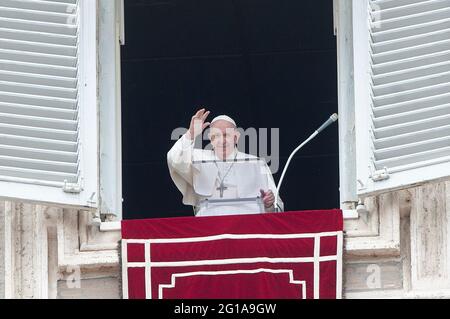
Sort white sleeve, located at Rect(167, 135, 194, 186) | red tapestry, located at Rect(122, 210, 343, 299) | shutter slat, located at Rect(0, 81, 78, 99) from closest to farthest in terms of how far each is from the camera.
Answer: red tapestry, located at Rect(122, 210, 343, 299)
shutter slat, located at Rect(0, 81, 78, 99)
white sleeve, located at Rect(167, 135, 194, 186)

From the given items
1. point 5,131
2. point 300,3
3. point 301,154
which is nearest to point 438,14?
point 5,131

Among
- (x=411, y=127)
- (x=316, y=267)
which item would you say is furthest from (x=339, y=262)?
(x=411, y=127)

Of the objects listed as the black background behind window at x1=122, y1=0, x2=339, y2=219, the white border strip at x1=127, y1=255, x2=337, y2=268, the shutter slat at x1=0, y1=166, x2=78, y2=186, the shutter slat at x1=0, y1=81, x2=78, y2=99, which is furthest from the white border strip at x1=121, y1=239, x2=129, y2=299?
the black background behind window at x1=122, y1=0, x2=339, y2=219

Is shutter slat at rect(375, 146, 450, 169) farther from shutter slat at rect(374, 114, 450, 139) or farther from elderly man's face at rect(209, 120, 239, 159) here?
elderly man's face at rect(209, 120, 239, 159)

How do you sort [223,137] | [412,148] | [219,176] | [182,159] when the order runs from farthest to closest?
[223,137], [219,176], [182,159], [412,148]

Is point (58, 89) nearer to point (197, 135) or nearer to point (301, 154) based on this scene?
point (197, 135)

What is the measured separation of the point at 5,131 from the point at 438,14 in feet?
6.57

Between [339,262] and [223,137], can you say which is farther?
[223,137]

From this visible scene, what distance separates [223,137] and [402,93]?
1.25 metres

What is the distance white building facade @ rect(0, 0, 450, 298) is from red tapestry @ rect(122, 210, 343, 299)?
0.30ft

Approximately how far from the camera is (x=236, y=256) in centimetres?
1214

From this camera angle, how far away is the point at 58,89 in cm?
1243

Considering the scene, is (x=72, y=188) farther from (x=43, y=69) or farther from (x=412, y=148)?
(x=412, y=148)

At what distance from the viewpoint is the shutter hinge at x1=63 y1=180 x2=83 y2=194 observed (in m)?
12.2
